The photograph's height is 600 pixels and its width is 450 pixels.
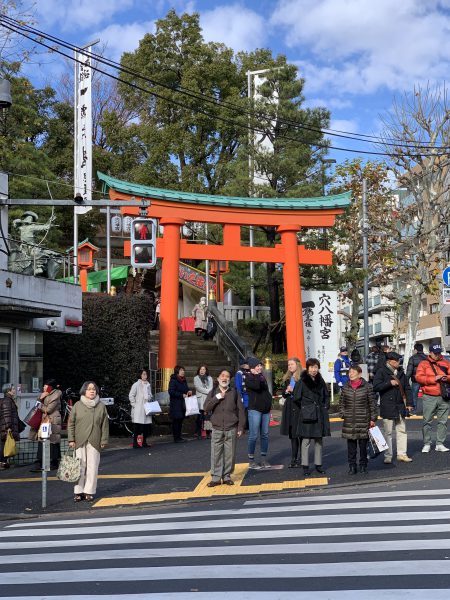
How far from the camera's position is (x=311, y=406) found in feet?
50.5

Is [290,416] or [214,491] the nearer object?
[214,491]

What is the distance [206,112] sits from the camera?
4184 cm

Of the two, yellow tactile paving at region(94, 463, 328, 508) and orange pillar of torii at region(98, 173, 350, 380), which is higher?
orange pillar of torii at region(98, 173, 350, 380)

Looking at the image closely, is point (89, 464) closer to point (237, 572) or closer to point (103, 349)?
point (237, 572)

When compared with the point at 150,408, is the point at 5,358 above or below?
above

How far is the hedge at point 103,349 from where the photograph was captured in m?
24.7

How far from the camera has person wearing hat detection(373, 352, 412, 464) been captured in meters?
15.9

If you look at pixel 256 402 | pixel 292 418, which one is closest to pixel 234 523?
pixel 292 418

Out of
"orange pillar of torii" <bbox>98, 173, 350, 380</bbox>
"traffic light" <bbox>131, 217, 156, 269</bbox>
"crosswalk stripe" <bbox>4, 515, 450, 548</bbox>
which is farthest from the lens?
"orange pillar of torii" <bbox>98, 173, 350, 380</bbox>

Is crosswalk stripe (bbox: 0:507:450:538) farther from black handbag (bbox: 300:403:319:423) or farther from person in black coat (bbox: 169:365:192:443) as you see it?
person in black coat (bbox: 169:365:192:443)

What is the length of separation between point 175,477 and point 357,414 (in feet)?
11.6

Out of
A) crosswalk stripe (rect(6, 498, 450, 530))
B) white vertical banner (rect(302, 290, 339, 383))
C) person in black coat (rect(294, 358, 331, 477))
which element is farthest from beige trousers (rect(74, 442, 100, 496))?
white vertical banner (rect(302, 290, 339, 383))

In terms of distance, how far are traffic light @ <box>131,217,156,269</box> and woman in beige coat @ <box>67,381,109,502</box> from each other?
156 inches

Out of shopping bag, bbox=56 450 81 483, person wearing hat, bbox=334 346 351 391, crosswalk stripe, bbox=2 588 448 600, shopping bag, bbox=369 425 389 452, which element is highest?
person wearing hat, bbox=334 346 351 391
